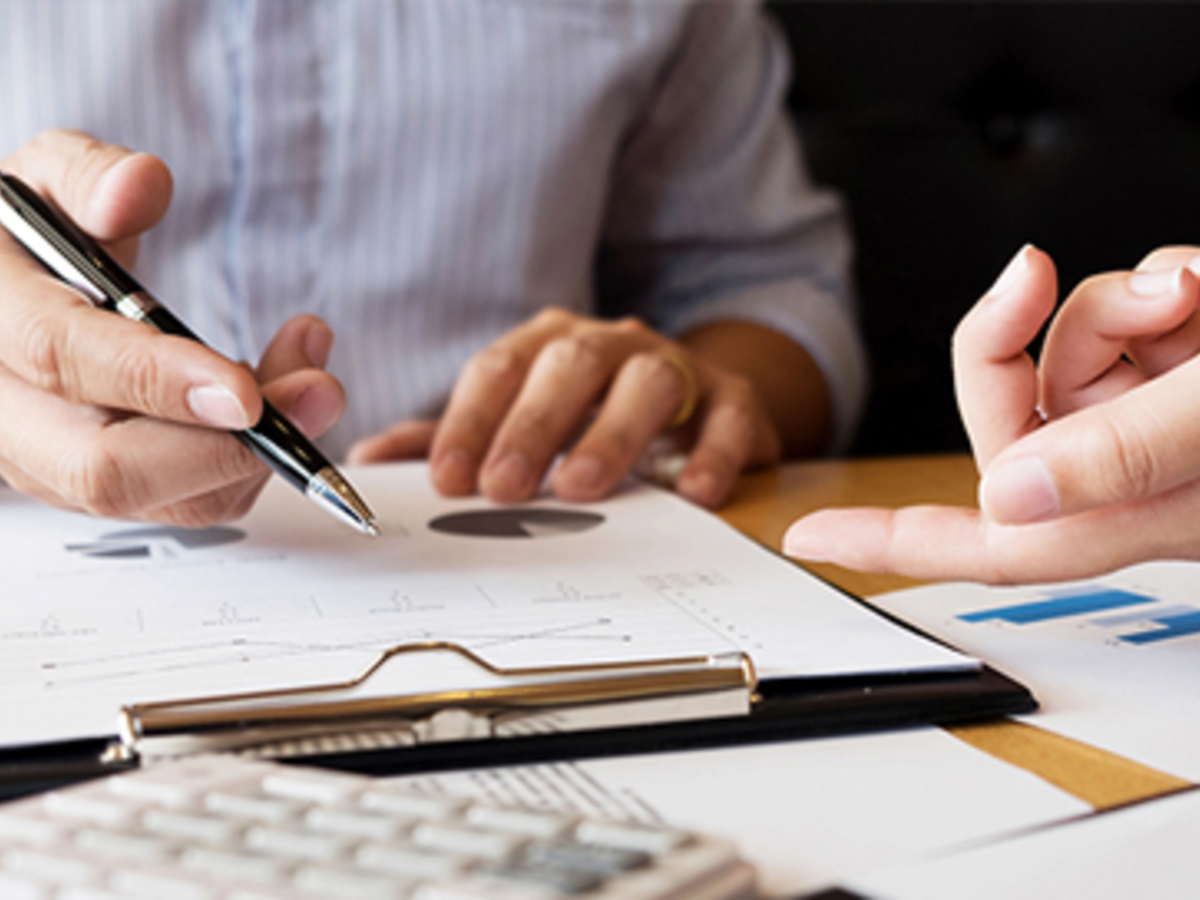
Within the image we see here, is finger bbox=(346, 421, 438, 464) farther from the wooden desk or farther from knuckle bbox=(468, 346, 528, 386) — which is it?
the wooden desk

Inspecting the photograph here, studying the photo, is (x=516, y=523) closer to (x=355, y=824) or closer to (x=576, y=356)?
(x=576, y=356)

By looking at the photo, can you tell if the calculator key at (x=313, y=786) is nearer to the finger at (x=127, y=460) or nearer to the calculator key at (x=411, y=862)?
the calculator key at (x=411, y=862)

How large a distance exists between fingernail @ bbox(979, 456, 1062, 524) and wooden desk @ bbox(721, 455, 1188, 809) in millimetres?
46

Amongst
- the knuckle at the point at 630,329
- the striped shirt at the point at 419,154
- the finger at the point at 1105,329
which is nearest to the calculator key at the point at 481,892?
the finger at the point at 1105,329

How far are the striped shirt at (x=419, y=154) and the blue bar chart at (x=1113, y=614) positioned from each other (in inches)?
17.7

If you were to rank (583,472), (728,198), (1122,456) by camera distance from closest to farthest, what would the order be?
1. (1122,456)
2. (583,472)
3. (728,198)

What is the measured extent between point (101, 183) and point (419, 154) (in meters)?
0.37

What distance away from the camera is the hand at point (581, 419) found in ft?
1.69

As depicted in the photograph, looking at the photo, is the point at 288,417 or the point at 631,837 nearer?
the point at 631,837

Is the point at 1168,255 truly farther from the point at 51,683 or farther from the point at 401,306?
the point at 401,306

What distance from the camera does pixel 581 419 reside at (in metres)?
0.57

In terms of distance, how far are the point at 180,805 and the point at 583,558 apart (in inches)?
8.4

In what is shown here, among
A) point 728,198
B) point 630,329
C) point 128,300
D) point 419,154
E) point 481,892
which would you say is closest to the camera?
point 481,892

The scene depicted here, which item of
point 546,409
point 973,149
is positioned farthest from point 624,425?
point 973,149
